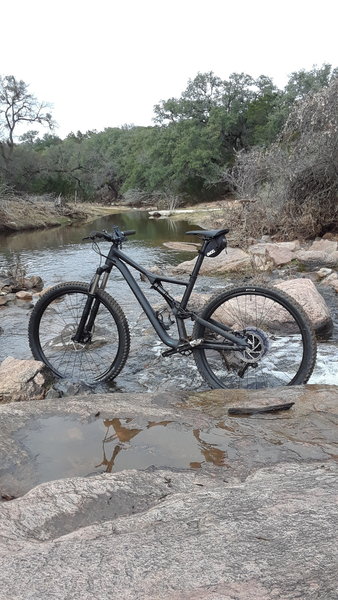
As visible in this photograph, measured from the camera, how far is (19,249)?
1675cm

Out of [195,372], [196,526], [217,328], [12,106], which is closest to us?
[196,526]

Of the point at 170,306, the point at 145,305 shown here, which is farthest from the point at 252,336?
A: the point at 145,305

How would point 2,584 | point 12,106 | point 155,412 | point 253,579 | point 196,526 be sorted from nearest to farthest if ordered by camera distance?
point 253,579, point 2,584, point 196,526, point 155,412, point 12,106

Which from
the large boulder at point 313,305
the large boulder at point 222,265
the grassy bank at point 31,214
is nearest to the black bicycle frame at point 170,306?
the large boulder at point 313,305

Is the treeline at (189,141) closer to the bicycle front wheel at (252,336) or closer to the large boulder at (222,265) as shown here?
the large boulder at (222,265)

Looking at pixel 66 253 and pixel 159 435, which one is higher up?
pixel 66 253

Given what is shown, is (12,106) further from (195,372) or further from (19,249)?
(195,372)

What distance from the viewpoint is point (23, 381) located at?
13.1ft

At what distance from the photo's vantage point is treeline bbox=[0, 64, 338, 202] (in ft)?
125

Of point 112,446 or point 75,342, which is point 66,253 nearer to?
point 75,342

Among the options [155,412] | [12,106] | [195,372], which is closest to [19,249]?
[195,372]

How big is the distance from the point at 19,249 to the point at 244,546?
54.1ft

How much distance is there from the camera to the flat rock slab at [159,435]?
96.9 inches

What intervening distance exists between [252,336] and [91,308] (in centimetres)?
140
